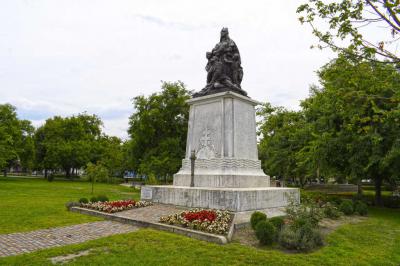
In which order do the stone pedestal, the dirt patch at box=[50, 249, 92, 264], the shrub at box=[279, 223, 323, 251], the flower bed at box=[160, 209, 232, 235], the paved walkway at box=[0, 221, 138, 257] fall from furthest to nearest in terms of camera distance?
the stone pedestal
the flower bed at box=[160, 209, 232, 235]
the shrub at box=[279, 223, 323, 251]
the paved walkway at box=[0, 221, 138, 257]
the dirt patch at box=[50, 249, 92, 264]

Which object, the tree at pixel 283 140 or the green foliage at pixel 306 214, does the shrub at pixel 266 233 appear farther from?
the tree at pixel 283 140

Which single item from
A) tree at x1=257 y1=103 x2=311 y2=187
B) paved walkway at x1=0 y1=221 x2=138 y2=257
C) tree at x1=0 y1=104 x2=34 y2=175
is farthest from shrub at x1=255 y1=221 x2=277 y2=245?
tree at x1=0 y1=104 x2=34 y2=175

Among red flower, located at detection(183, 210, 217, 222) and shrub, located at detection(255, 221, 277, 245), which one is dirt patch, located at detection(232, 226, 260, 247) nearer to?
shrub, located at detection(255, 221, 277, 245)

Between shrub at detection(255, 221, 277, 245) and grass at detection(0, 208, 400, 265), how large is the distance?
355 mm

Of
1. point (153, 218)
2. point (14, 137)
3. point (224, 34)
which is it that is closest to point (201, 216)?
point (153, 218)

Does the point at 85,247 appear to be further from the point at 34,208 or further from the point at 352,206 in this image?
the point at 352,206

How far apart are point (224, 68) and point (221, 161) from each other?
4.91 meters

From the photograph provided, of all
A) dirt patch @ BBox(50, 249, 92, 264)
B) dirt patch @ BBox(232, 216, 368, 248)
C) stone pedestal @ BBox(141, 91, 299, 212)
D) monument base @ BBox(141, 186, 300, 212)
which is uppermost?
stone pedestal @ BBox(141, 91, 299, 212)

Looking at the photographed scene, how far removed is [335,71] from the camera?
7.32 m

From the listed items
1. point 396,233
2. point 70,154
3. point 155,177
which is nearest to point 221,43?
point 396,233

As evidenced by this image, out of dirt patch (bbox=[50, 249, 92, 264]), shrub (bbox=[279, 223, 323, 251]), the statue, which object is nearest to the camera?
dirt patch (bbox=[50, 249, 92, 264])

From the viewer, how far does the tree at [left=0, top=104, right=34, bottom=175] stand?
122 ft

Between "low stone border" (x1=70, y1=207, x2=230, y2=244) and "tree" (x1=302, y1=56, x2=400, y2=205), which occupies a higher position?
"tree" (x1=302, y1=56, x2=400, y2=205)

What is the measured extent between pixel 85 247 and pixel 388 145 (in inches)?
590
